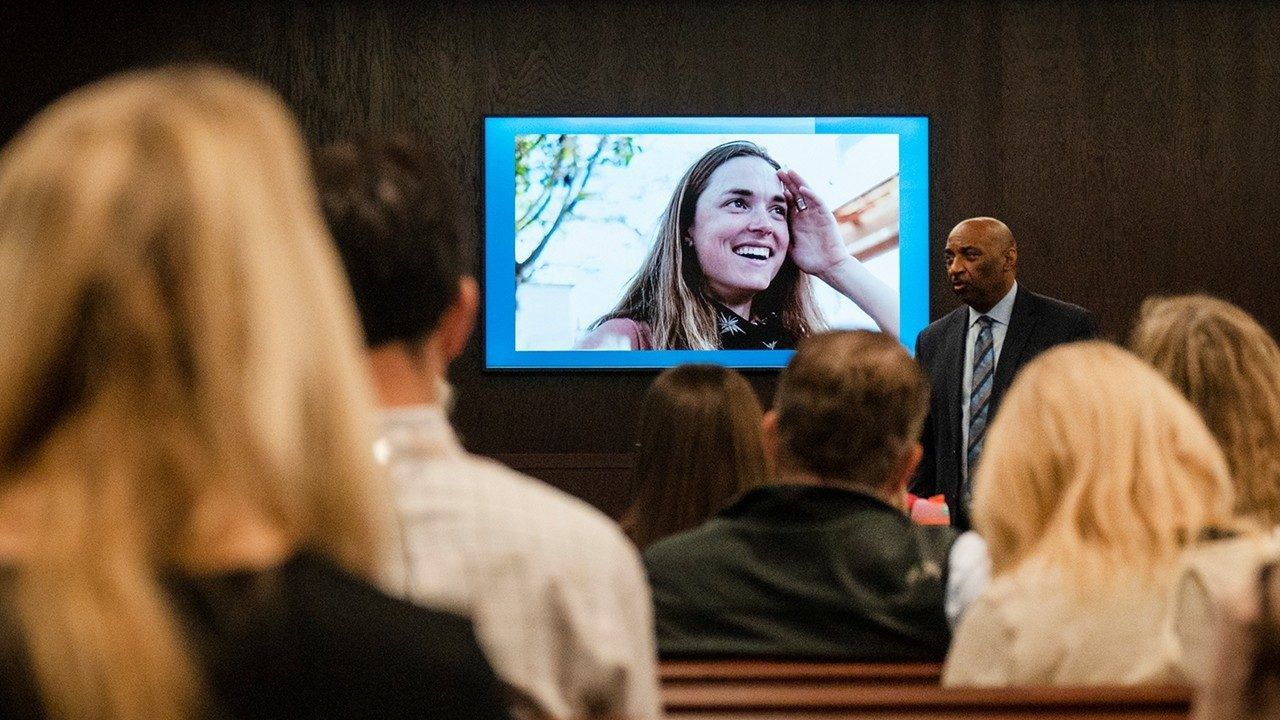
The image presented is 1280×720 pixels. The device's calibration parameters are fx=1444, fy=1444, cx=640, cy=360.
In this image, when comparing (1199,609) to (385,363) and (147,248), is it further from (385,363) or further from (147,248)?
(147,248)

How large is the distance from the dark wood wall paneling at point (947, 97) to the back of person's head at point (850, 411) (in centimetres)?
440

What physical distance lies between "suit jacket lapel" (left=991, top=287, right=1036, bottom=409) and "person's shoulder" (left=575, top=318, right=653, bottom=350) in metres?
1.97

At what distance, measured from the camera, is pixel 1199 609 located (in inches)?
71.1

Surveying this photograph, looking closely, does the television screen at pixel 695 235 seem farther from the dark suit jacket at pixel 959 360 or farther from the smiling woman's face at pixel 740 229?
the dark suit jacket at pixel 959 360

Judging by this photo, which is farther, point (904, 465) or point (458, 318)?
point (904, 465)

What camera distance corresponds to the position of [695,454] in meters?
2.72

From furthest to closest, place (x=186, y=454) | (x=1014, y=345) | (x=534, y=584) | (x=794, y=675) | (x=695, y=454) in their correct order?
(x=1014, y=345), (x=695, y=454), (x=794, y=675), (x=534, y=584), (x=186, y=454)

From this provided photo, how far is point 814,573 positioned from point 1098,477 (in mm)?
438

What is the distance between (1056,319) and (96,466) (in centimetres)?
455

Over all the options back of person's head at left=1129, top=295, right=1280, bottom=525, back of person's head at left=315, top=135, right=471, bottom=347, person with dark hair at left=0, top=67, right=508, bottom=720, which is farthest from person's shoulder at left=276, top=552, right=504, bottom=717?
back of person's head at left=1129, top=295, right=1280, bottom=525

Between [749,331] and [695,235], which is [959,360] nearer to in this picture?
[749,331]

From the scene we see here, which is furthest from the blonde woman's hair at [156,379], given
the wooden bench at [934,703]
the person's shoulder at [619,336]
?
the person's shoulder at [619,336]

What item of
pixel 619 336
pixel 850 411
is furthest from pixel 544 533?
pixel 619 336

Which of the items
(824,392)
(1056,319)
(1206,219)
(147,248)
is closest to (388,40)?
(1056,319)
